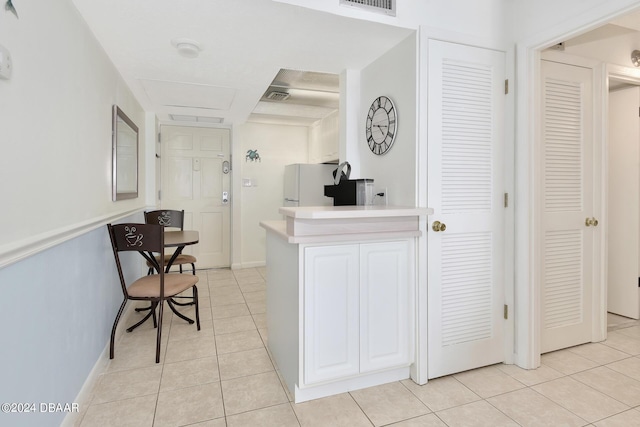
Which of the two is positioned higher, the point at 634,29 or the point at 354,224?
the point at 634,29

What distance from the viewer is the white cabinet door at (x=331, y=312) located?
181cm

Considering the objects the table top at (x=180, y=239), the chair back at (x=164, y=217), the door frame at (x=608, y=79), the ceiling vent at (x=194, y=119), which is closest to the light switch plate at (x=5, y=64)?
the table top at (x=180, y=239)

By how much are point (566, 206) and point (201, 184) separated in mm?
4304

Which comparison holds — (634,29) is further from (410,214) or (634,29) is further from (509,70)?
(410,214)

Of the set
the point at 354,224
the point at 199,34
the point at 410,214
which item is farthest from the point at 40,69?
the point at 410,214

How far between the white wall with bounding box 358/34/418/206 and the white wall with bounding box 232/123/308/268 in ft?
9.56

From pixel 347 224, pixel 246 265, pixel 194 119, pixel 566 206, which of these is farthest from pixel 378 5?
pixel 246 265

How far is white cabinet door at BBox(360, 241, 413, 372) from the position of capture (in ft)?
6.34

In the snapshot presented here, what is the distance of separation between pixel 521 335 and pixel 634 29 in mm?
2438

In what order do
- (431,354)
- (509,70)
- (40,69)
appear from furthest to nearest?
(509,70) → (431,354) → (40,69)

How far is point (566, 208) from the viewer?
247cm

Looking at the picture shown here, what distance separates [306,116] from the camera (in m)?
4.88

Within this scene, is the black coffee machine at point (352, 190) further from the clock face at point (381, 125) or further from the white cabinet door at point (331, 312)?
the white cabinet door at point (331, 312)

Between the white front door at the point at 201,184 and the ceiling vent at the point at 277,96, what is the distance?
109 cm
